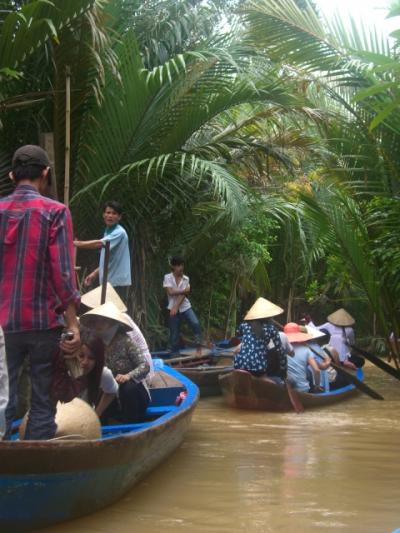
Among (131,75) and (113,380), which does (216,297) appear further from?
(113,380)

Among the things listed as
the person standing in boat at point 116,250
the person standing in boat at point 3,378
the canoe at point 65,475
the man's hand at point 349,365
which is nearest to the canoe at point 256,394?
the person standing in boat at point 116,250

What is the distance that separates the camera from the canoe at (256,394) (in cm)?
815

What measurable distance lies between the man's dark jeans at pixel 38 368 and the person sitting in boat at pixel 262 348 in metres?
4.20

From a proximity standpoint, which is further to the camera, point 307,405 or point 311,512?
point 307,405

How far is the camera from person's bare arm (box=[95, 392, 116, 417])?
550 cm

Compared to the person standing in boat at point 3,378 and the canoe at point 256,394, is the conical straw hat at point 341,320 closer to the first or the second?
the canoe at point 256,394

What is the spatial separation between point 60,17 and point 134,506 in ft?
14.0

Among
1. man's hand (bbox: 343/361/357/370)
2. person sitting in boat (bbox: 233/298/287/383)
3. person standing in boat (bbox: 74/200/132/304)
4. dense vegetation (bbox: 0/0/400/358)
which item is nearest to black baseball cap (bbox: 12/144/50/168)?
dense vegetation (bbox: 0/0/400/358)

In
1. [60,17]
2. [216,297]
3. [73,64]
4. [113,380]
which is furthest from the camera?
[216,297]

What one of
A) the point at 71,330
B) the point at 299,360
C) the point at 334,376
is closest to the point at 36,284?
the point at 71,330

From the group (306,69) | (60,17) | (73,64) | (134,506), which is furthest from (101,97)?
(134,506)

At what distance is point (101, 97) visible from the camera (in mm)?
8180

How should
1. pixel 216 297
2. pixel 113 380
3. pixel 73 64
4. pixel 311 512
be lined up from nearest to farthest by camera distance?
pixel 311 512
pixel 113 380
pixel 73 64
pixel 216 297

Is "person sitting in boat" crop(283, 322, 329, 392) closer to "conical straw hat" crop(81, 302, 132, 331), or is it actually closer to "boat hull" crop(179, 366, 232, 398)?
"boat hull" crop(179, 366, 232, 398)
